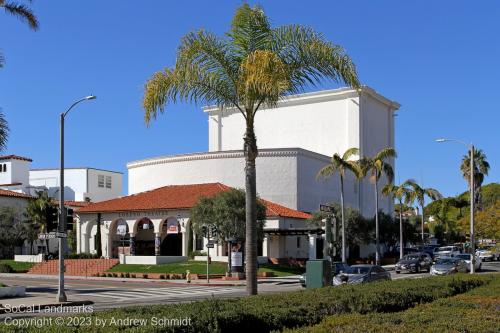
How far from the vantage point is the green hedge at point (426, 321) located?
9810mm

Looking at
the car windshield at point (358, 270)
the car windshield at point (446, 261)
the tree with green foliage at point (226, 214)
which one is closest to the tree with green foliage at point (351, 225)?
the tree with green foliage at point (226, 214)

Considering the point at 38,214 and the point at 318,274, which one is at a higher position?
the point at 38,214

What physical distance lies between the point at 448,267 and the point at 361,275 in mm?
13544

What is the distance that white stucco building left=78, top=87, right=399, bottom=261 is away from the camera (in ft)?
197

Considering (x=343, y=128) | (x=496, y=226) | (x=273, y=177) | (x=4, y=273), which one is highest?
(x=343, y=128)

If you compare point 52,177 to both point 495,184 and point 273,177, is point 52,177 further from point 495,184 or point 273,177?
point 495,184

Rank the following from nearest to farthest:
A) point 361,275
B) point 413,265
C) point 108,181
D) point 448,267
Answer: point 361,275 → point 448,267 → point 413,265 → point 108,181

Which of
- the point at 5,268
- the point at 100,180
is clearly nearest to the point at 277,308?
the point at 5,268

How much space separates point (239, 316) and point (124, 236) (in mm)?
57332

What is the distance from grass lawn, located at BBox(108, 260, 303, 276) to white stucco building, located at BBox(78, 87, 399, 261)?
6.93ft

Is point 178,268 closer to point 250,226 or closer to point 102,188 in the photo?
point 250,226

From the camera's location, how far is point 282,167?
66.4 m

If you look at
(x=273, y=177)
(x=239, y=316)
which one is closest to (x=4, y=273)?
(x=273, y=177)

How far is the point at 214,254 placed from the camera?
56500 mm
